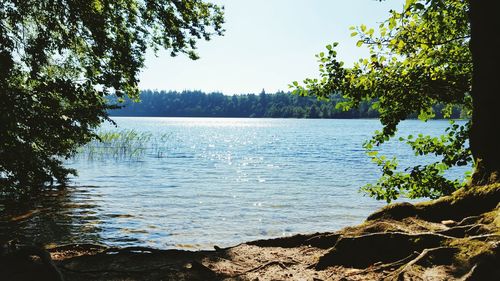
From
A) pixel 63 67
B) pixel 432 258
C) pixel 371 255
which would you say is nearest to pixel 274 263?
pixel 371 255

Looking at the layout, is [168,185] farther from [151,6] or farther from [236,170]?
[151,6]

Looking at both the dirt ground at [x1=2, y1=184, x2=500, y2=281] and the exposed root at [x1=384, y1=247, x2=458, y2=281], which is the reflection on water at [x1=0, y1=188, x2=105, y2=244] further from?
the exposed root at [x1=384, y1=247, x2=458, y2=281]

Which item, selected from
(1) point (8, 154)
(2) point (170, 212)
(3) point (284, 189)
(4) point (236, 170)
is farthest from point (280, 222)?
(4) point (236, 170)

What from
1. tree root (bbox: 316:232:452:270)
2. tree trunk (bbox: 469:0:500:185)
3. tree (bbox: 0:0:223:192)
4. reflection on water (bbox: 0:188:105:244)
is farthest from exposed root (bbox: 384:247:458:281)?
reflection on water (bbox: 0:188:105:244)

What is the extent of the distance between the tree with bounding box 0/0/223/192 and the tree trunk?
882cm

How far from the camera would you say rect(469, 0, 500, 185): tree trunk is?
643cm

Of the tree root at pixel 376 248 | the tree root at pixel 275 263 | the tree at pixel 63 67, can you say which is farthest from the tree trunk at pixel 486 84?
the tree at pixel 63 67

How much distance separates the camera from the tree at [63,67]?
29.7ft

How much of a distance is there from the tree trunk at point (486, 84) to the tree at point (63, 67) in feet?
28.9

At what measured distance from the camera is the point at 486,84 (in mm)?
6566

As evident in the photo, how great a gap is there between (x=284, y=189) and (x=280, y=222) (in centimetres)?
987

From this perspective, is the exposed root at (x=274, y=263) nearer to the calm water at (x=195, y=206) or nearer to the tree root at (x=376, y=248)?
the tree root at (x=376, y=248)

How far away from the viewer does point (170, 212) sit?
20.8 m

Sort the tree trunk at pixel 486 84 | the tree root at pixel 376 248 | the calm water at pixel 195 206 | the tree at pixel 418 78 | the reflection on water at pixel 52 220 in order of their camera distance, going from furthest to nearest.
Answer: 1. the calm water at pixel 195 206
2. the reflection on water at pixel 52 220
3. the tree at pixel 418 78
4. the tree trunk at pixel 486 84
5. the tree root at pixel 376 248
